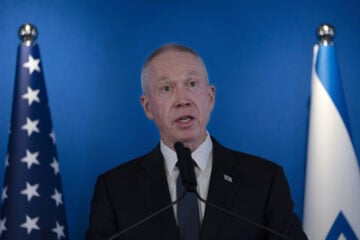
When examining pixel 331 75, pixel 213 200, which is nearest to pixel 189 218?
pixel 213 200

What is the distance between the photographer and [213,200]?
210 cm

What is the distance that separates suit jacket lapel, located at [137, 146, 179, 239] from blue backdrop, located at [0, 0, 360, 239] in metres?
1.00

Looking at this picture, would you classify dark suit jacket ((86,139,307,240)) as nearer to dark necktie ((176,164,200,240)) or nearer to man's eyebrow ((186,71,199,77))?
dark necktie ((176,164,200,240))

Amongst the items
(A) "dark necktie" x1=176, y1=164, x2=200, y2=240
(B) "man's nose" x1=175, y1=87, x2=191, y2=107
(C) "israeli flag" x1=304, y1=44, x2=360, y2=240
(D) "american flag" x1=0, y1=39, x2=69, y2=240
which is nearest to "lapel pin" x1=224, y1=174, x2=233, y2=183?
A: (A) "dark necktie" x1=176, y1=164, x2=200, y2=240

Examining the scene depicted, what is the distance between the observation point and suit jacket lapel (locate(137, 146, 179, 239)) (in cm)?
205

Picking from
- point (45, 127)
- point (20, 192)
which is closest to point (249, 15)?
point (45, 127)

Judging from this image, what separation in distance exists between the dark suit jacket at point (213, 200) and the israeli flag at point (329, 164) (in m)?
0.82

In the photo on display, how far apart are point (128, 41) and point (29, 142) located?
0.78m

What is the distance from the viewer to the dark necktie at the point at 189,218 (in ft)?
6.72

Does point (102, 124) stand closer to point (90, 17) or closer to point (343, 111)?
point (90, 17)

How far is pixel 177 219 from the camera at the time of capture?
209 cm

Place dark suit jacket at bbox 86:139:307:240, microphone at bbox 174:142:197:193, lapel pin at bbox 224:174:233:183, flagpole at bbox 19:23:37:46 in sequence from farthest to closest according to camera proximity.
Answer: flagpole at bbox 19:23:37:46 < lapel pin at bbox 224:174:233:183 < dark suit jacket at bbox 86:139:307:240 < microphone at bbox 174:142:197:193

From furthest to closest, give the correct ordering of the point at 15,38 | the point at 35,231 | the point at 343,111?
the point at 15,38
the point at 343,111
the point at 35,231

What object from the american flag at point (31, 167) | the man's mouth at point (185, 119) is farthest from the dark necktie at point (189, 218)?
the american flag at point (31, 167)
